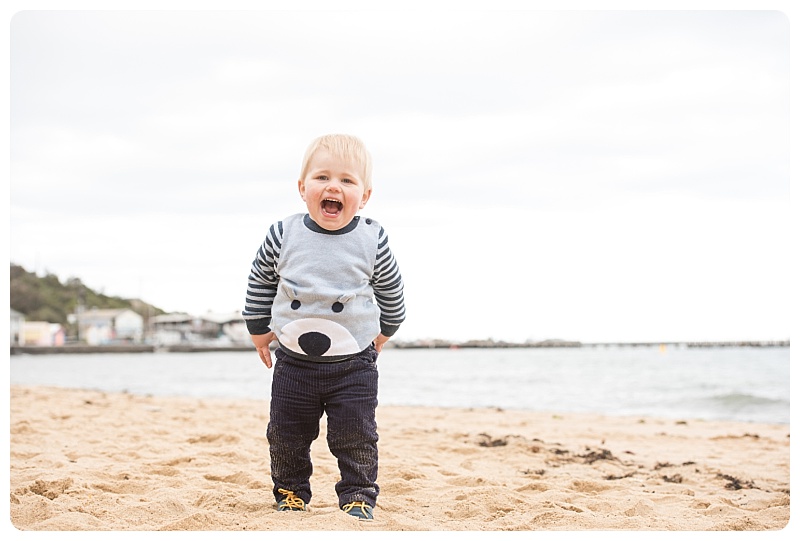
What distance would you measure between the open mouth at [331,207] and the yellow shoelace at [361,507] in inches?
36.9

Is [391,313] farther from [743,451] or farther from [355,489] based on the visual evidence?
[743,451]

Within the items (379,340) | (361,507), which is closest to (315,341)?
(379,340)

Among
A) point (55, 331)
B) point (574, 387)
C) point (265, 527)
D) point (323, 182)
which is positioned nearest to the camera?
point (265, 527)

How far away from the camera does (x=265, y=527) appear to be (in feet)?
7.39

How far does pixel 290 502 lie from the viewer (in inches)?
101

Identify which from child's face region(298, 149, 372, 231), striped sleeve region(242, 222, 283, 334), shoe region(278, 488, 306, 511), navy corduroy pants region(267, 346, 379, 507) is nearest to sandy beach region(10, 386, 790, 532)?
shoe region(278, 488, 306, 511)

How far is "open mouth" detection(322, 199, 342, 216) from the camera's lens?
2.45 metres

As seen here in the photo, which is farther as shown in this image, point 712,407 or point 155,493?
point 712,407

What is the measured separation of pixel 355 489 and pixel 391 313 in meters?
0.59

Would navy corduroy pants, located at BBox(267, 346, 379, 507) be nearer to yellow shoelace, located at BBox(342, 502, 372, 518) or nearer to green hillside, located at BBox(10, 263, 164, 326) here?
yellow shoelace, located at BBox(342, 502, 372, 518)

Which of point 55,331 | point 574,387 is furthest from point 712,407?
point 55,331

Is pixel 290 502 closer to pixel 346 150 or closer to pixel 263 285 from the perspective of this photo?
pixel 263 285

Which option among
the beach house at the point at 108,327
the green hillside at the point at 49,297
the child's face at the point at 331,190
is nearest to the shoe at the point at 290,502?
the child's face at the point at 331,190

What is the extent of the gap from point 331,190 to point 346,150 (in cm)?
14
